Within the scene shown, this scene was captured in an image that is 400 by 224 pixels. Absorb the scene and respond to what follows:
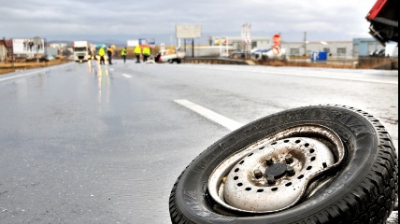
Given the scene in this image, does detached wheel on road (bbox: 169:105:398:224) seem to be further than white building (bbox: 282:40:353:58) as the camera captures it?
No

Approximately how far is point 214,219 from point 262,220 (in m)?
0.20

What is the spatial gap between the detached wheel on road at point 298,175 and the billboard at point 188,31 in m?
86.5

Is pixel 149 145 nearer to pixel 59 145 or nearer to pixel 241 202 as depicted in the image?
pixel 59 145

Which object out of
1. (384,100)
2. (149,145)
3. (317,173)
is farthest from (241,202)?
(384,100)

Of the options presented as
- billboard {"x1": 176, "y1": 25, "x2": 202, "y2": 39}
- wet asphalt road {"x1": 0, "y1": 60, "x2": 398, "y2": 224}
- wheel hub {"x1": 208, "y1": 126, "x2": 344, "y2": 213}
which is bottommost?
wet asphalt road {"x1": 0, "y1": 60, "x2": 398, "y2": 224}

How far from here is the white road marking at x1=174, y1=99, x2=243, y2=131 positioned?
16.3 ft

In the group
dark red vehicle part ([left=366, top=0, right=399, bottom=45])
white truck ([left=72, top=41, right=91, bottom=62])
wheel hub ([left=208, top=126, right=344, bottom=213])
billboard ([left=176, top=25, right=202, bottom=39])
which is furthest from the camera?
billboard ([left=176, top=25, right=202, bottom=39])

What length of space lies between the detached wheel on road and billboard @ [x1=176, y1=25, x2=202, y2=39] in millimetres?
86490

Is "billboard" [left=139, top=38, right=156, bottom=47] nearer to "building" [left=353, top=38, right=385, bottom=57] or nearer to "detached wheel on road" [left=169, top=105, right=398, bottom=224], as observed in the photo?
"building" [left=353, top=38, right=385, bottom=57]

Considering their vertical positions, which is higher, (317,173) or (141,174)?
(317,173)

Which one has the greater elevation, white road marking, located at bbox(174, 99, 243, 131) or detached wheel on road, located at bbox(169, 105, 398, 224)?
detached wheel on road, located at bbox(169, 105, 398, 224)

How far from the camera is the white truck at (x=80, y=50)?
61.0 m

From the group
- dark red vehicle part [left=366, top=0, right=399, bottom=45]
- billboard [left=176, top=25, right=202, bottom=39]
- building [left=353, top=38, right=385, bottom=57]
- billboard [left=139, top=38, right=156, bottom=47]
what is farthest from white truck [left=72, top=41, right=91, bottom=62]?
billboard [left=139, top=38, right=156, bottom=47]

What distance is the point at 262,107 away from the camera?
21.6 ft
